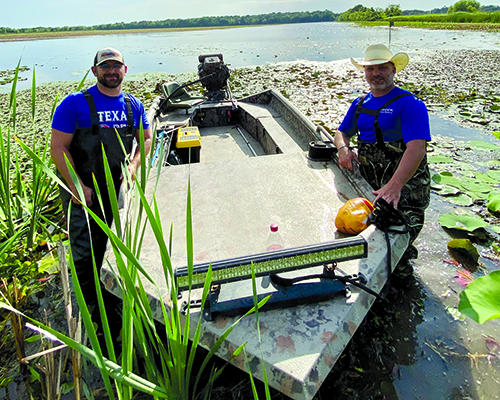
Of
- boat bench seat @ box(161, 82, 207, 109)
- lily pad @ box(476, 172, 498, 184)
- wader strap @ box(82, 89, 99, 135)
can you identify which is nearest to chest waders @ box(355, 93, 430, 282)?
wader strap @ box(82, 89, 99, 135)

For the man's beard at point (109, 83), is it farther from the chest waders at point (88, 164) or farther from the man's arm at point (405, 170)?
the man's arm at point (405, 170)

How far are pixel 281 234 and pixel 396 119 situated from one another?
1365mm

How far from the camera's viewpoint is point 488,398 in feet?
7.19

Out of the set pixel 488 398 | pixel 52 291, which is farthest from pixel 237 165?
pixel 488 398

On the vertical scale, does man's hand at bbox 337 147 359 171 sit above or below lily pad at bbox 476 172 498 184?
above

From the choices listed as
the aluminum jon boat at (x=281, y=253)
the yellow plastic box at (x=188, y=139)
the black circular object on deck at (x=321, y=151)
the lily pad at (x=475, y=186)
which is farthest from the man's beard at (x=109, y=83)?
the lily pad at (x=475, y=186)

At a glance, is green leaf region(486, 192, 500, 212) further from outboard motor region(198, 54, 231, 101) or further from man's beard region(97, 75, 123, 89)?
outboard motor region(198, 54, 231, 101)

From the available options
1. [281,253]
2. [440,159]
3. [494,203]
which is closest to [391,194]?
[281,253]

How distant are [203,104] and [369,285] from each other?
5391 mm

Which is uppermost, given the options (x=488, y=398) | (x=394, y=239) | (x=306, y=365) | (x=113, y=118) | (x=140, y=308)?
(x=113, y=118)

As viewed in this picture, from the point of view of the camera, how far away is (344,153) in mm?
3275

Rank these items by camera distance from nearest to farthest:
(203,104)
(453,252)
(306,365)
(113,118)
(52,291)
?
(306,365)
(113,118)
(52,291)
(453,252)
(203,104)

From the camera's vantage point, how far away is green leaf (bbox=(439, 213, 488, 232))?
380 centimetres

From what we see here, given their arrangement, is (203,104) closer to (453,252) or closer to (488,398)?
(453,252)
